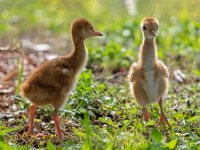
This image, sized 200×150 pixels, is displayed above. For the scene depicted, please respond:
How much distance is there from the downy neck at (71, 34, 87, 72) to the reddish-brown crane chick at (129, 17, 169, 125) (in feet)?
1.47

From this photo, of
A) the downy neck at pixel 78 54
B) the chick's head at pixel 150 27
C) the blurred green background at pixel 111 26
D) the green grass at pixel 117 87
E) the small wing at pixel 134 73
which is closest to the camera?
the green grass at pixel 117 87

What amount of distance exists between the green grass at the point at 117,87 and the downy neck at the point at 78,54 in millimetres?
481

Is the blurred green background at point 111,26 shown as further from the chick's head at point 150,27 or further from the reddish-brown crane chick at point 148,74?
the chick's head at point 150,27

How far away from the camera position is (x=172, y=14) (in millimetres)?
12672

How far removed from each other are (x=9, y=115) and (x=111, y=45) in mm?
2655

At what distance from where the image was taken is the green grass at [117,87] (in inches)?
191

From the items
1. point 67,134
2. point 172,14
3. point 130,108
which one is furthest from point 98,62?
point 172,14

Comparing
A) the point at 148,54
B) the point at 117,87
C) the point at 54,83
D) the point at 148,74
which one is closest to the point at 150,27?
the point at 148,54

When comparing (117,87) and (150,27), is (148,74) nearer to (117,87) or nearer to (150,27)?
(150,27)

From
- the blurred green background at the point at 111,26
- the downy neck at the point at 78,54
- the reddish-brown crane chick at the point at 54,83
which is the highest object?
the blurred green background at the point at 111,26

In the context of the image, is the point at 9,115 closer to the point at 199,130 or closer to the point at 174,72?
the point at 199,130

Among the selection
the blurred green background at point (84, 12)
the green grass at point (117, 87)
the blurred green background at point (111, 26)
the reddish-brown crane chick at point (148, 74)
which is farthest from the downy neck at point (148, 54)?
the blurred green background at point (84, 12)

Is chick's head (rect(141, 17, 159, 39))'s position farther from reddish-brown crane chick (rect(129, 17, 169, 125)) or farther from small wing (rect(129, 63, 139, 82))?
small wing (rect(129, 63, 139, 82))

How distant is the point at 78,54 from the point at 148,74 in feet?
2.09
